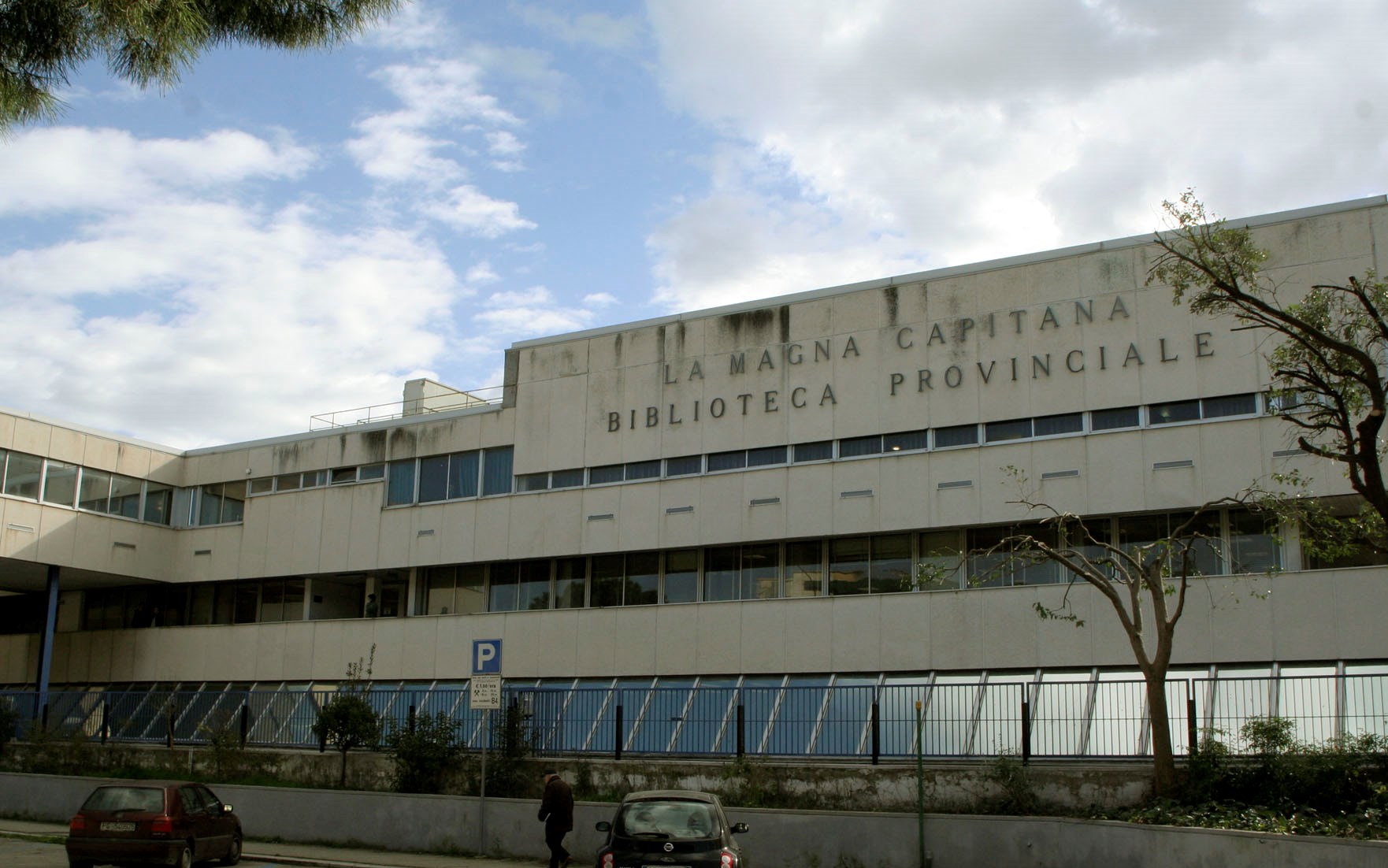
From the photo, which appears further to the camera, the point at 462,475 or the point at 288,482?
the point at 288,482

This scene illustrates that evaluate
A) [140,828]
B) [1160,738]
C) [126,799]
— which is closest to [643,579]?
[126,799]

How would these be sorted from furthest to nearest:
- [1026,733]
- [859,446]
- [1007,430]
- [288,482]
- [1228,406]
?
[288,482]
[859,446]
[1007,430]
[1228,406]
[1026,733]

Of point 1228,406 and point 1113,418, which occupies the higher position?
point 1228,406

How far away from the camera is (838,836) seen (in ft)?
61.9

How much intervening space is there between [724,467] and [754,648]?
13.8 feet

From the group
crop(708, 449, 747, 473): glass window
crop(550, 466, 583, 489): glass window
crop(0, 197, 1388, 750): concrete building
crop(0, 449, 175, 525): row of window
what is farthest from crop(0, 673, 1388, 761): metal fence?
crop(0, 449, 175, 525): row of window

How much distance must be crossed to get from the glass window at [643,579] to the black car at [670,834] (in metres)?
15.2

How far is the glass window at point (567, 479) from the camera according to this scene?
3212cm

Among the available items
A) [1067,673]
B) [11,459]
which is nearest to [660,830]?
[1067,673]

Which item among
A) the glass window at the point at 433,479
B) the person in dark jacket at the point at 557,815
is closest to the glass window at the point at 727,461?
the glass window at the point at 433,479

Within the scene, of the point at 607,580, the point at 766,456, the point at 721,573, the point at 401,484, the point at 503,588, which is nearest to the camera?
the point at 766,456

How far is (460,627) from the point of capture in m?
32.8

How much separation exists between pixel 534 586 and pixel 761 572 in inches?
252

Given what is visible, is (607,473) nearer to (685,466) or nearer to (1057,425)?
(685,466)
